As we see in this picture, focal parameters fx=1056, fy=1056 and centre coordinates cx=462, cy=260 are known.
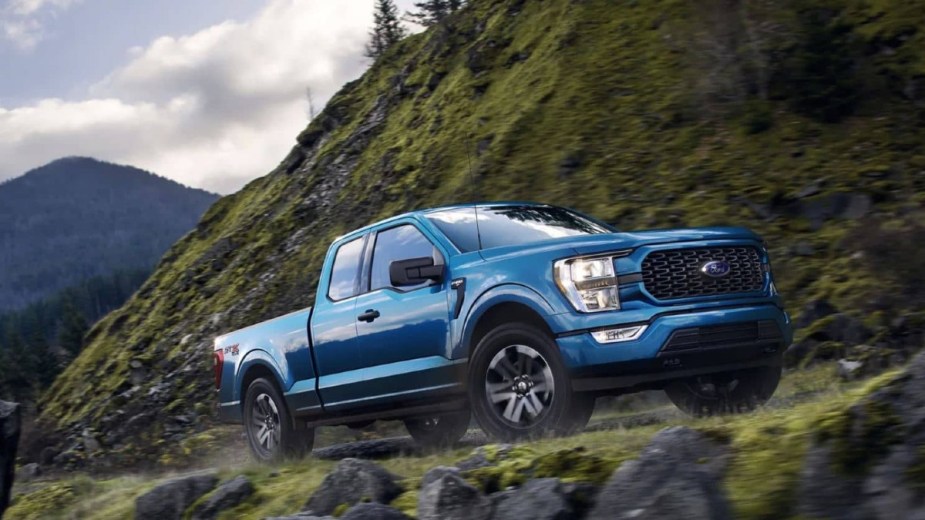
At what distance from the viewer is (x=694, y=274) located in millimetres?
6836

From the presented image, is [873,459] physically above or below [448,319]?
below

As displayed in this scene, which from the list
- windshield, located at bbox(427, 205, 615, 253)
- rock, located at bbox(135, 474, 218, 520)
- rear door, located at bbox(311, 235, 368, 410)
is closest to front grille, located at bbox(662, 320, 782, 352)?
windshield, located at bbox(427, 205, 615, 253)

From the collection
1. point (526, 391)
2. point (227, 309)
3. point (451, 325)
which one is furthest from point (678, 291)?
point (227, 309)

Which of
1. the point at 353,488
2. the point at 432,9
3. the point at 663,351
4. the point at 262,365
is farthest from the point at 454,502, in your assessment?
the point at 432,9

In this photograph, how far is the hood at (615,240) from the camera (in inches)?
263

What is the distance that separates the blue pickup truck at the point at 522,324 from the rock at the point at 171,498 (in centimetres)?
136

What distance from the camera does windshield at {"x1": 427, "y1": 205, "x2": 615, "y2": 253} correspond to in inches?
302

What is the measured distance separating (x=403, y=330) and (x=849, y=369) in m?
4.47

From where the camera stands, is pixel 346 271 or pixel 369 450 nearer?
pixel 346 271

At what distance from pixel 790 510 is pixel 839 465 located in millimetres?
269

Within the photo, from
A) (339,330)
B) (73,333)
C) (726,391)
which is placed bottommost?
(726,391)

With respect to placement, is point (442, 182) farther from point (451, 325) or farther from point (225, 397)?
point (451, 325)

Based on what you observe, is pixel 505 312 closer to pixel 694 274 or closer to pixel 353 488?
pixel 694 274

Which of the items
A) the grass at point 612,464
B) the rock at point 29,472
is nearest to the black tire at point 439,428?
the grass at point 612,464
